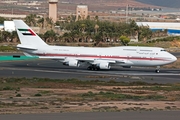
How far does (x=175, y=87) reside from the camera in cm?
5234

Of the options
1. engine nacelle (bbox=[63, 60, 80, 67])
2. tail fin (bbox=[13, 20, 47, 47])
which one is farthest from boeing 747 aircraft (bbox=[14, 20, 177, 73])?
tail fin (bbox=[13, 20, 47, 47])

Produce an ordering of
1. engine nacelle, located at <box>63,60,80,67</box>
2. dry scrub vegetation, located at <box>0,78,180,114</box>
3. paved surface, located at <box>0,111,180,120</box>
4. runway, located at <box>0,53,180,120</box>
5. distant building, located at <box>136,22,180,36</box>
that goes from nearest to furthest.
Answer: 1. paved surface, located at <box>0,111,180,120</box>
2. dry scrub vegetation, located at <box>0,78,180,114</box>
3. runway, located at <box>0,53,180,120</box>
4. engine nacelle, located at <box>63,60,80,67</box>
5. distant building, located at <box>136,22,180,36</box>

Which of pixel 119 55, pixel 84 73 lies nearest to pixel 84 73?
pixel 84 73

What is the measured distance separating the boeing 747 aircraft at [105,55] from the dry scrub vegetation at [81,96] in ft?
47.9

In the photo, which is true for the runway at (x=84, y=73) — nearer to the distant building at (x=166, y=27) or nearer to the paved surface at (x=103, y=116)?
the paved surface at (x=103, y=116)

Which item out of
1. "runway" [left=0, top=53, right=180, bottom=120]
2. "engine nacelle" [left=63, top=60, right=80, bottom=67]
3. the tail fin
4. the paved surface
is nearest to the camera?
the paved surface

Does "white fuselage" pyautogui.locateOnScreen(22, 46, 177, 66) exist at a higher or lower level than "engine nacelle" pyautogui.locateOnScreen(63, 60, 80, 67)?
higher

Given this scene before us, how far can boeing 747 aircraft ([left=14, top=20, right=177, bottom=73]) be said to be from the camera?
70312 millimetres

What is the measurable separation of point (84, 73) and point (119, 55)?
5609 millimetres

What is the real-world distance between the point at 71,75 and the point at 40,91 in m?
18.2

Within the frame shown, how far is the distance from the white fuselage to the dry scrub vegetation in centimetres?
1461

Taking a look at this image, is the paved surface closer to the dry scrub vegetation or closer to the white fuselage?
the dry scrub vegetation

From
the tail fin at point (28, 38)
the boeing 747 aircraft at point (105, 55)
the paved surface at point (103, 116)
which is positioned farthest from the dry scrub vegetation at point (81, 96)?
the tail fin at point (28, 38)

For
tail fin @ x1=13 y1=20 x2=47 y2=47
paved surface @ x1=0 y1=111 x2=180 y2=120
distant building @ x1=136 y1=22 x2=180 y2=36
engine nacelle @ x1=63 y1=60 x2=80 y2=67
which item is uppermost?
tail fin @ x1=13 y1=20 x2=47 y2=47
